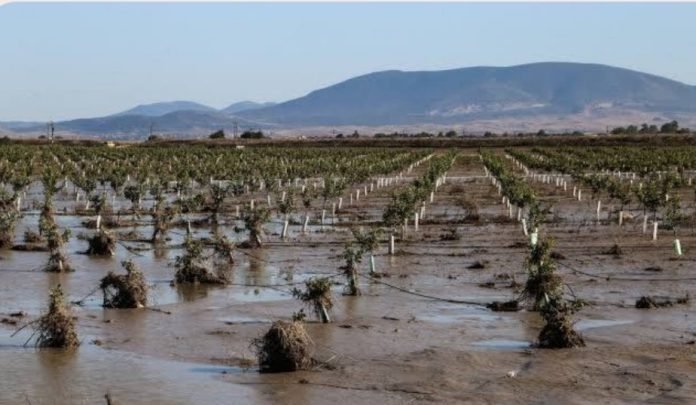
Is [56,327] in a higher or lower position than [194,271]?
higher

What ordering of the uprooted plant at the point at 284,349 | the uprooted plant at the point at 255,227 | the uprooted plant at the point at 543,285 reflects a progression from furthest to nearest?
the uprooted plant at the point at 255,227
the uprooted plant at the point at 543,285
the uprooted plant at the point at 284,349

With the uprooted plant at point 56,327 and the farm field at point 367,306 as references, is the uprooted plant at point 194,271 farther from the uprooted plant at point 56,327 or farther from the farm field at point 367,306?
the uprooted plant at point 56,327

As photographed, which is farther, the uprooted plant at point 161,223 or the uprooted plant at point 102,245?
the uprooted plant at point 161,223

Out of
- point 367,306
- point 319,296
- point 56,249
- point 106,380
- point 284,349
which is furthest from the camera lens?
point 56,249

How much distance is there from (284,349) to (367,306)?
4.66 meters

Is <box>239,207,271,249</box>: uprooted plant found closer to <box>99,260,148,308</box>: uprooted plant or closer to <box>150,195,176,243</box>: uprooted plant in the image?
<box>150,195,176,243</box>: uprooted plant

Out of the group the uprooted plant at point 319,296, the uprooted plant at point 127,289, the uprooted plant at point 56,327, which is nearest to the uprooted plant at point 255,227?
the uprooted plant at point 127,289

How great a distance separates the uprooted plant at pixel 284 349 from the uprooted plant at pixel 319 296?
2568mm

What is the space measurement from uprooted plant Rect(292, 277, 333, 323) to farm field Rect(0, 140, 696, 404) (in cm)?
4

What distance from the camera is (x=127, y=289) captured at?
15.6 metres

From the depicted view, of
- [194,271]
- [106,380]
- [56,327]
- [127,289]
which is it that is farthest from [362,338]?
[194,271]

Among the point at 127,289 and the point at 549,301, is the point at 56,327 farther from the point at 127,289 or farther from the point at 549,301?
the point at 549,301

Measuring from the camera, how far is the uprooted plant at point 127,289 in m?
15.6

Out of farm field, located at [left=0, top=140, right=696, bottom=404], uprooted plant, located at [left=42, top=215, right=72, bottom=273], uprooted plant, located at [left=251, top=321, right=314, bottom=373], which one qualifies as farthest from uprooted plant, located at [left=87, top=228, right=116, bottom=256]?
uprooted plant, located at [left=251, top=321, right=314, bottom=373]
